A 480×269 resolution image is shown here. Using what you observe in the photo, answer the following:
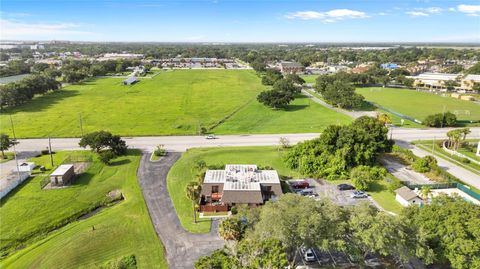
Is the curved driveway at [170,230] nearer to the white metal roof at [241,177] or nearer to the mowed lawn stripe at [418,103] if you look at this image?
the white metal roof at [241,177]

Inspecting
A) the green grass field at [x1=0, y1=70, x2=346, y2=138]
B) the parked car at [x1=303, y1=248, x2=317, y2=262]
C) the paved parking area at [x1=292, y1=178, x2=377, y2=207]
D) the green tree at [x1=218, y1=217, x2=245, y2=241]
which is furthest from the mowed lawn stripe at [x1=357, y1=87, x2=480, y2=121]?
the green tree at [x1=218, y1=217, x2=245, y2=241]

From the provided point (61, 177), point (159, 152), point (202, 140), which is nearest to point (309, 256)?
point (61, 177)

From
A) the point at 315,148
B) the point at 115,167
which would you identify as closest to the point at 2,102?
the point at 115,167

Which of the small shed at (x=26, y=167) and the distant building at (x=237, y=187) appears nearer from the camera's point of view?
the distant building at (x=237, y=187)

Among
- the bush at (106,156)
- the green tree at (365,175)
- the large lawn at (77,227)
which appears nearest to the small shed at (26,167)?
the large lawn at (77,227)

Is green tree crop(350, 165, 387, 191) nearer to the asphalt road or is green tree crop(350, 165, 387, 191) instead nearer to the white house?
the white house

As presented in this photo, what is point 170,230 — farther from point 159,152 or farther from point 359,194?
point 359,194

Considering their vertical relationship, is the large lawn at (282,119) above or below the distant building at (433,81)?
below
